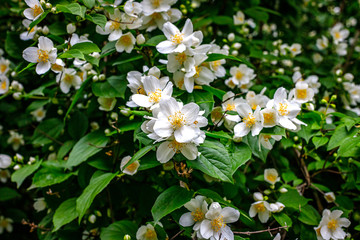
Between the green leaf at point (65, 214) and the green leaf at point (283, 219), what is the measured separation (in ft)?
3.54

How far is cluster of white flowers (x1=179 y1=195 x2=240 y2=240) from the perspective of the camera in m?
1.33

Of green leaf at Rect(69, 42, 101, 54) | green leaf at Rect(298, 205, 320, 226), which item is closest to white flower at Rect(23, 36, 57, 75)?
green leaf at Rect(69, 42, 101, 54)

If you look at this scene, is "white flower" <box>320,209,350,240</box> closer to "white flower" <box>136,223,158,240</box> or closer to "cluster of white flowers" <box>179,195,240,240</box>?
"cluster of white flowers" <box>179,195,240,240</box>

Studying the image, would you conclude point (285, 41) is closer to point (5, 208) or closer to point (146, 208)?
point (146, 208)

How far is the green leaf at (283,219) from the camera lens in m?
1.52

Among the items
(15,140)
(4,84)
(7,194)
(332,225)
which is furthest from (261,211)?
(15,140)

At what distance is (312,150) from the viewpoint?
1761mm

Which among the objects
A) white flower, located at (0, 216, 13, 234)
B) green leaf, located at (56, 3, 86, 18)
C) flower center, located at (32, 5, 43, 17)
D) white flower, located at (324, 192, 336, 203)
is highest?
green leaf, located at (56, 3, 86, 18)

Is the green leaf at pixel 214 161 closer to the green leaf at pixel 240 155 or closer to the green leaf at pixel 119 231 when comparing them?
the green leaf at pixel 240 155

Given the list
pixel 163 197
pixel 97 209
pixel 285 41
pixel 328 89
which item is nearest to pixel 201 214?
pixel 163 197

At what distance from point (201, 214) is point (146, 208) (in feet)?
1.65

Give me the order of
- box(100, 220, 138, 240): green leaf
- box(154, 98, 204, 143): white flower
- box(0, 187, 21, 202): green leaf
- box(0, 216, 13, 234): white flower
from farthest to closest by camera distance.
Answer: box(0, 216, 13, 234): white flower, box(0, 187, 21, 202): green leaf, box(100, 220, 138, 240): green leaf, box(154, 98, 204, 143): white flower

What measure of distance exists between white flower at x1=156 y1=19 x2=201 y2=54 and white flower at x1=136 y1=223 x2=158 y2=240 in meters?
0.87

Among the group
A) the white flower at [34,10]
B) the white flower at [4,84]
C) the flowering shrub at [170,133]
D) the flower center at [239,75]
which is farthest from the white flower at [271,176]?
the white flower at [4,84]
